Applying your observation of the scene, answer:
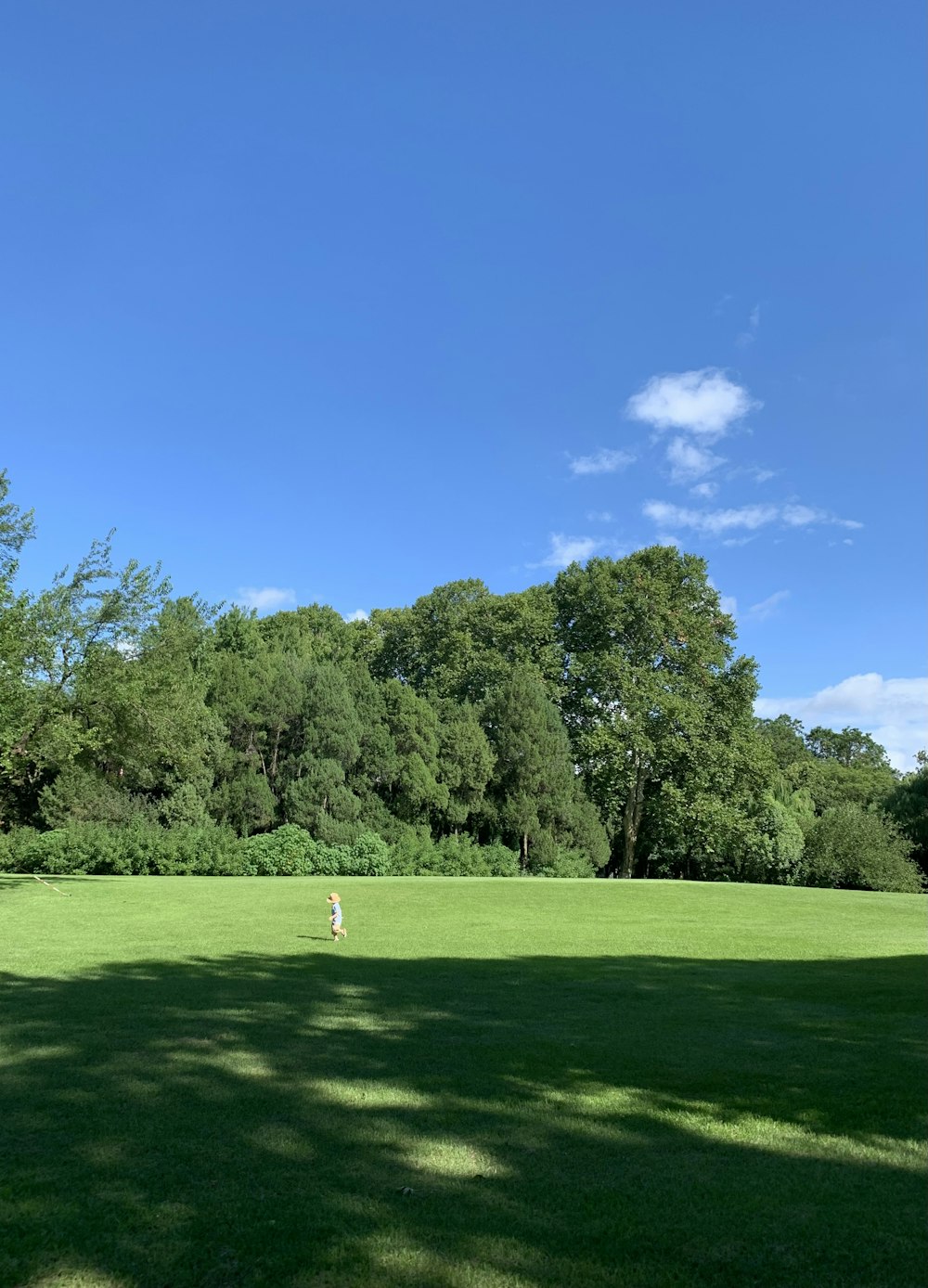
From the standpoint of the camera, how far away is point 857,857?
51062mm

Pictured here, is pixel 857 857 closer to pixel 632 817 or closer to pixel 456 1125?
pixel 632 817

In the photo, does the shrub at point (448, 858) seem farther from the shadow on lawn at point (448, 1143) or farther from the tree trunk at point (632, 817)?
the shadow on lawn at point (448, 1143)

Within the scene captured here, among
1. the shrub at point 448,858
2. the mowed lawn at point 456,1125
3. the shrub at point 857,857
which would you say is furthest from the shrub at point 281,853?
the shrub at point 857,857

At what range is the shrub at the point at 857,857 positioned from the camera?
166ft

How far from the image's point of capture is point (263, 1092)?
655 cm

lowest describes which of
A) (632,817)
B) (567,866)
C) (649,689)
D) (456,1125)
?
(567,866)

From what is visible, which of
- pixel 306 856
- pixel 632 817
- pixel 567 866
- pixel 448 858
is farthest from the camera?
pixel 632 817

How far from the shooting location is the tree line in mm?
43625

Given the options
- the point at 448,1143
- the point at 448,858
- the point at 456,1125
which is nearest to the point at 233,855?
the point at 448,858

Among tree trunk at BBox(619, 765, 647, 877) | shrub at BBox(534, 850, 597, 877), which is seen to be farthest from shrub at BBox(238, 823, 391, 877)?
tree trunk at BBox(619, 765, 647, 877)

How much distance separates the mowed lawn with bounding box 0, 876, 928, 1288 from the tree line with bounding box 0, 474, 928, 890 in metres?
29.0

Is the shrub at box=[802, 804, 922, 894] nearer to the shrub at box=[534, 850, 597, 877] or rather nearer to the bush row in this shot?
the shrub at box=[534, 850, 597, 877]

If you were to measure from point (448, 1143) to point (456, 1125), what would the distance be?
0.39 metres

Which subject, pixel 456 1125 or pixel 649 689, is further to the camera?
pixel 649 689
